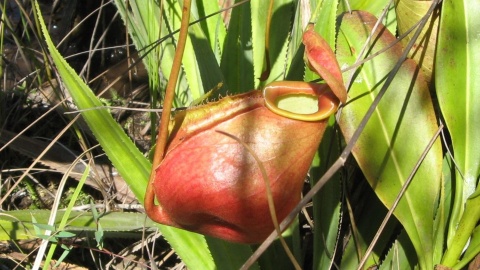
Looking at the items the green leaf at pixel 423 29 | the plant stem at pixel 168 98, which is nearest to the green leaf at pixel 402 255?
the green leaf at pixel 423 29

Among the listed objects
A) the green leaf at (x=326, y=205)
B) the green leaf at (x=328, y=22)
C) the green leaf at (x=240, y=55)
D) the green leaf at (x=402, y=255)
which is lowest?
the green leaf at (x=402, y=255)

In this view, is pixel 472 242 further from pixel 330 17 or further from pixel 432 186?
pixel 330 17

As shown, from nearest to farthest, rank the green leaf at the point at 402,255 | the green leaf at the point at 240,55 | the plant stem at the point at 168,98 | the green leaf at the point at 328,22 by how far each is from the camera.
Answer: the plant stem at the point at 168,98
the green leaf at the point at 328,22
the green leaf at the point at 402,255
the green leaf at the point at 240,55

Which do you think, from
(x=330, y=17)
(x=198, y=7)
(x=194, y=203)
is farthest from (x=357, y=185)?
(x=194, y=203)

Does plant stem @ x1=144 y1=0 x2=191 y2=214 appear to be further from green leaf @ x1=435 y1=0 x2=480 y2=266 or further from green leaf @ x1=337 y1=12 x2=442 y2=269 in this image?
green leaf @ x1=435 y1=0 x2=480 y2=266

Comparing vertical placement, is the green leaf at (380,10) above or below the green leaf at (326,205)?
above

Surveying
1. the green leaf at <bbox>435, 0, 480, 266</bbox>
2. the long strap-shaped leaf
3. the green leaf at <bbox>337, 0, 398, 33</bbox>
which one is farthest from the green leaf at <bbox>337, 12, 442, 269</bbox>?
the long strap-shaped leaf

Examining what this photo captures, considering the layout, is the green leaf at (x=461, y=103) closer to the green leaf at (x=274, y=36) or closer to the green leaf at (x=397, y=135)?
the green leaf at (x=397, y=135)

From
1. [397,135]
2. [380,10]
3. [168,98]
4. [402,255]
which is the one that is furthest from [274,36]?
[168,98]
